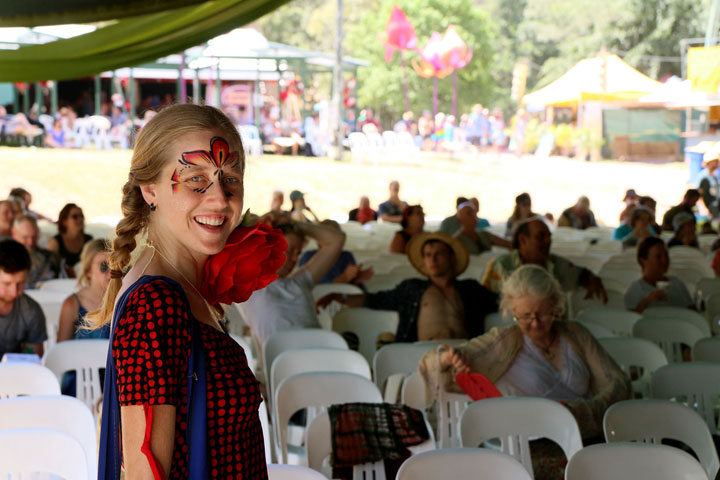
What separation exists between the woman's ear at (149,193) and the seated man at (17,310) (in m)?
3.55

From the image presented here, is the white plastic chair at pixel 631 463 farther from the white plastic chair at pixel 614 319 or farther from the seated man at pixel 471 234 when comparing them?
the seated man at pixel 471 234

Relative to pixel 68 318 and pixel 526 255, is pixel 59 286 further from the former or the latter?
pixel 526 255

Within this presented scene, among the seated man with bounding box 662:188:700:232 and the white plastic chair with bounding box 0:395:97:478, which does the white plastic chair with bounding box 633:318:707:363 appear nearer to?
the white plastic chair with bounding box 0:395:97:478

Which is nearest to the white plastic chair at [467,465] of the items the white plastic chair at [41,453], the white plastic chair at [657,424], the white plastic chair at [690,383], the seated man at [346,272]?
the white plastic chair at [657,424]

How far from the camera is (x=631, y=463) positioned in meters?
3.15

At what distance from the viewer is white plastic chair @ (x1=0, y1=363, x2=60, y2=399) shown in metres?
4.17

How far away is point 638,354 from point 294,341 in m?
1.86

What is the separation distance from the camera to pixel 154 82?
36.1m

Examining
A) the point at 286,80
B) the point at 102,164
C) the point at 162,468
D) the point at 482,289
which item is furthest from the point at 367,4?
the point at 162,468

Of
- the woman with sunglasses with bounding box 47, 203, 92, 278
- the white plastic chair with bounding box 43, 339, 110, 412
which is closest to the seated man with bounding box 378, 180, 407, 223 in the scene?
the woman with sunglasses with bounding box 47, 203, 92, 278

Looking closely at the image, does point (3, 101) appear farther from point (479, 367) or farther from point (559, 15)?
point (479, 367)

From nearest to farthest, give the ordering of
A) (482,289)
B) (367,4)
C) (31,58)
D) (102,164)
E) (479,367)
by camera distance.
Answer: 1. (479,367)
2. (31,58)
3. (482,289)
4. (102,164)
5. (367,4)

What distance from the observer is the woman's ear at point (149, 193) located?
180cm

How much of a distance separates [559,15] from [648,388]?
137 feet
